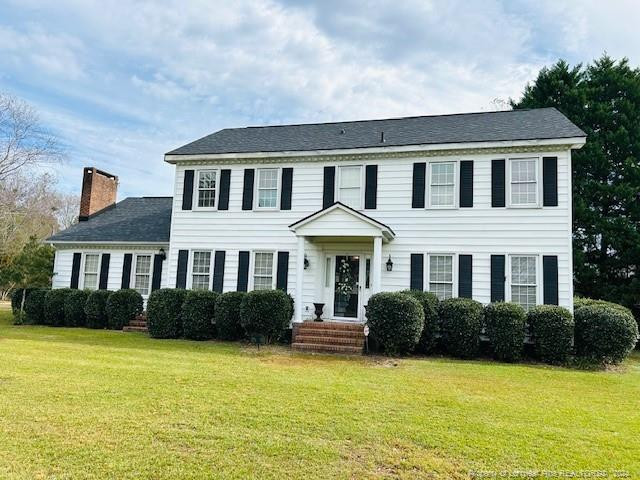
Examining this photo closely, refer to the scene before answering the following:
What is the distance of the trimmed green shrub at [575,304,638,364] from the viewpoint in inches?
423

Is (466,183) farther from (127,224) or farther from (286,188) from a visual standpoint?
(127,224)

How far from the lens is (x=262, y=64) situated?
14.9m

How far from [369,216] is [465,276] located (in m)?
3.39

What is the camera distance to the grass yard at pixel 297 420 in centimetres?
421

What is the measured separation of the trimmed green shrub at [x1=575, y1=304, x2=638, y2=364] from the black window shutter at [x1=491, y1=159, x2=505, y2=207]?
12.1ft

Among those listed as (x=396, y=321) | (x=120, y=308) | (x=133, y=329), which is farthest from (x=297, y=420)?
(x=120, y=308)

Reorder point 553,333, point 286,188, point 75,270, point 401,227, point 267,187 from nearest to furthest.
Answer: point 553,333 < point 401,227 < point 286,188 < point 267,187 < point 75,270

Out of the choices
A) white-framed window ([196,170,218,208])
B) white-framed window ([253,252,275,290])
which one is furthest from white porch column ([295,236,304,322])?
white-framed window ([196,170,218,208])

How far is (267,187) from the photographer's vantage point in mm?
15320

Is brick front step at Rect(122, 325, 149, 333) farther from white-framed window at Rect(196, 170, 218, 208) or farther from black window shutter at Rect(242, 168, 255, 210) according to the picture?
black window shutter at Rect(242, 168, 255, 210)

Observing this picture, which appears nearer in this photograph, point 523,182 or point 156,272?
point 523,182

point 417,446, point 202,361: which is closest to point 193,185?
point 202,361

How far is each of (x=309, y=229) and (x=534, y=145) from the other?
684 centimetres

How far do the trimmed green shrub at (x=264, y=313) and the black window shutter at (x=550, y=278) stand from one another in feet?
23.8
